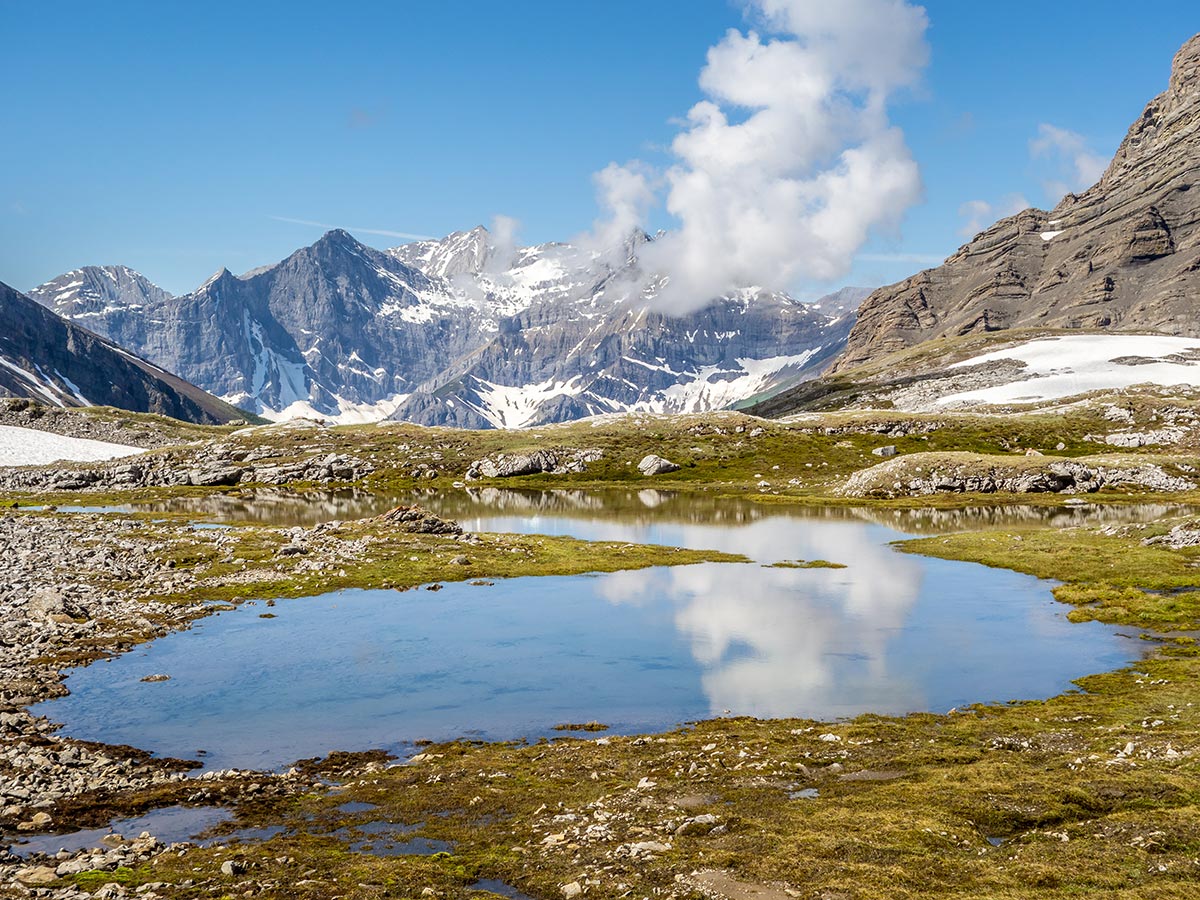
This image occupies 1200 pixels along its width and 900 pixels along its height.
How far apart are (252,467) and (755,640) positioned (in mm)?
172209

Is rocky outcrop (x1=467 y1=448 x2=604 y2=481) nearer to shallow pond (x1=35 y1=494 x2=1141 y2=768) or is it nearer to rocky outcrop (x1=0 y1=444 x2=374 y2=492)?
rocky outcrop (x1=0 y1=444 x2=374 y2=492)

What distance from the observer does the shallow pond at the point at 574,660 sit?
3441cm

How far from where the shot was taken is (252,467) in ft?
635

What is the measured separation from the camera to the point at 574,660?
146ft

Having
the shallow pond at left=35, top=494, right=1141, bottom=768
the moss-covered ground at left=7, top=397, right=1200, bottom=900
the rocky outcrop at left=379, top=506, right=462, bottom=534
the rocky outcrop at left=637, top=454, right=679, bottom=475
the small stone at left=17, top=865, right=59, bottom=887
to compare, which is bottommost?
the shallow pond at left=35, top=494, right=1141, bottom=768

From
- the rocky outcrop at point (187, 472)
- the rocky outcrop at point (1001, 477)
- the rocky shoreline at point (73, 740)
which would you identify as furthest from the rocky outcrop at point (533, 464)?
the rocky shoreline at point (73, 740)

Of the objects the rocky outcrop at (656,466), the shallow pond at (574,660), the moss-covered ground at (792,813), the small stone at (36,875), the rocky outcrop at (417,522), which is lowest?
the shallow pond at (574,660)

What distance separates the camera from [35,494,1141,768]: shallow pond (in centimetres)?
3441

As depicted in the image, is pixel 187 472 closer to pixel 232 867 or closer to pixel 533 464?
pixel 533 464

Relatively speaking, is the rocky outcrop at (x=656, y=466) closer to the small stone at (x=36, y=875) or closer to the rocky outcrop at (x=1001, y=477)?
the rocky outcrop at (x=1001, y=477)

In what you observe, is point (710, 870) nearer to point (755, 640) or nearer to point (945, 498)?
point (755, 640)

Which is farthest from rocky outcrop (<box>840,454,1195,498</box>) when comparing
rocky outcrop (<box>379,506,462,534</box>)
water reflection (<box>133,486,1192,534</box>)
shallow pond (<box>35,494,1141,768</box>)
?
rocky outcrop (<box>379,506,462,534</box>)

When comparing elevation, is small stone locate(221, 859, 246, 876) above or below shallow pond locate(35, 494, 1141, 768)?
above

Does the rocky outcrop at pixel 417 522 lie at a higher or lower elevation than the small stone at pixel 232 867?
higher
